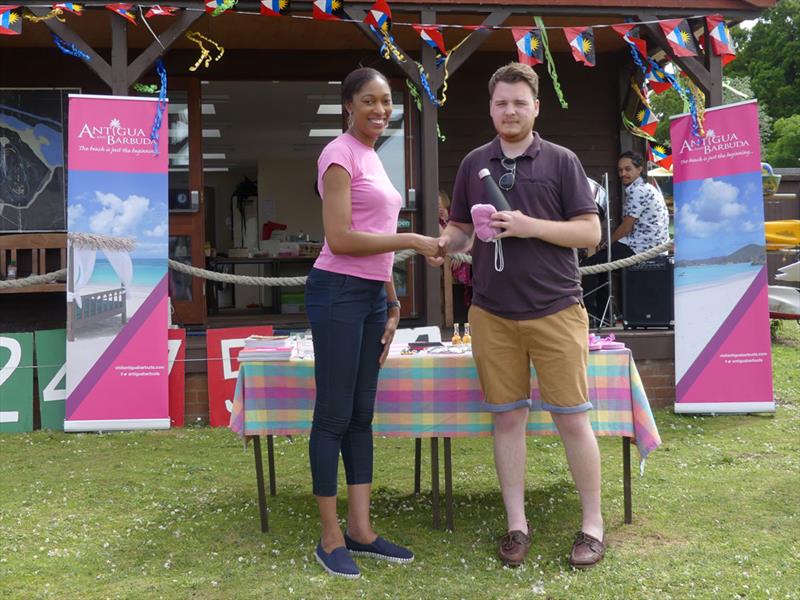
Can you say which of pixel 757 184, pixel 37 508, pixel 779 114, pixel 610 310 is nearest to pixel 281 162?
pixel 610 310

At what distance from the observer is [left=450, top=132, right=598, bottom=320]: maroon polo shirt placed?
10.4ft

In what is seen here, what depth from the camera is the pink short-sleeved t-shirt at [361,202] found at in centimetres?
304

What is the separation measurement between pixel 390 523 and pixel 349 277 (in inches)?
47.9

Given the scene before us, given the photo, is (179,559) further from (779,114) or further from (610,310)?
(779,114)

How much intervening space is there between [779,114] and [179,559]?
4049 cm

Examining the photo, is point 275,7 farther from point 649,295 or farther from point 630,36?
point 649,295

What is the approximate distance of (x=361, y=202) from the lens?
10.1ft

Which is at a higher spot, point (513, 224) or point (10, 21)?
point (10, 21)

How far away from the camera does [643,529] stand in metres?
3.60

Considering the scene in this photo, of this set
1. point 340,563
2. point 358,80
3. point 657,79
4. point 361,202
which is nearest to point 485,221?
point 361,202

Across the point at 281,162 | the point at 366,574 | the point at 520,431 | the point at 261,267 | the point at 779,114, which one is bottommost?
the point at 366,574

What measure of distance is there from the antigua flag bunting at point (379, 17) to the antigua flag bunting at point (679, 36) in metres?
1.93

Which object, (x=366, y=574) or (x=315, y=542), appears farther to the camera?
(x=315, y=542)

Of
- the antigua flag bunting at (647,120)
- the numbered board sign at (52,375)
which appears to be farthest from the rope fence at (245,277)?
the antigua flag bunting at (647,120)
